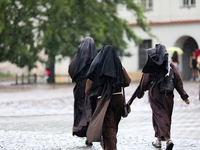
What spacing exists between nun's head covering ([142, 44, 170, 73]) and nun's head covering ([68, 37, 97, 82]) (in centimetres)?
106

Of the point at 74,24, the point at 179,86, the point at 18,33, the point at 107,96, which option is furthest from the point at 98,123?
the point at 18,33

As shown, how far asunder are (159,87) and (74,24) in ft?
74.3

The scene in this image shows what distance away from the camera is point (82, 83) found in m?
8.77

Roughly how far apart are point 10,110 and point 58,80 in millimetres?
23577

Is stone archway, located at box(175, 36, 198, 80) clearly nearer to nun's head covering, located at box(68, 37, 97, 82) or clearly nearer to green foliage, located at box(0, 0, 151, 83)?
green foliage, located at box(0, 0, 151, 83)

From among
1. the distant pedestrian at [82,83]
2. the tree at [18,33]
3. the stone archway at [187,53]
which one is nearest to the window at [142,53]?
the stone archway at [187,53]

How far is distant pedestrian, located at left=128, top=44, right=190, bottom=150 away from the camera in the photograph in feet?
26.0

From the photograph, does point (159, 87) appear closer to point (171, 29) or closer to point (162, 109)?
point (162, 109)

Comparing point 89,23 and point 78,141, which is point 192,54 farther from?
point 78,141

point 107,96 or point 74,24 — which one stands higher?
point 74,24

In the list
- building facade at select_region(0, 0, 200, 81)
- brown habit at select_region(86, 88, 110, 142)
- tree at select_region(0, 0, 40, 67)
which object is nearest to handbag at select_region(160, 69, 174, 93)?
brown habit at select_region(86, 88, 110, 142)

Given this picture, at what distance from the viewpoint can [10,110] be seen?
49.1ft

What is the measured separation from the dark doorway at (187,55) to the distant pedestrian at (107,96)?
32.5 m

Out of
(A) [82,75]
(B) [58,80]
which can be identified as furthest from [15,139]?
(B) [58,80]
